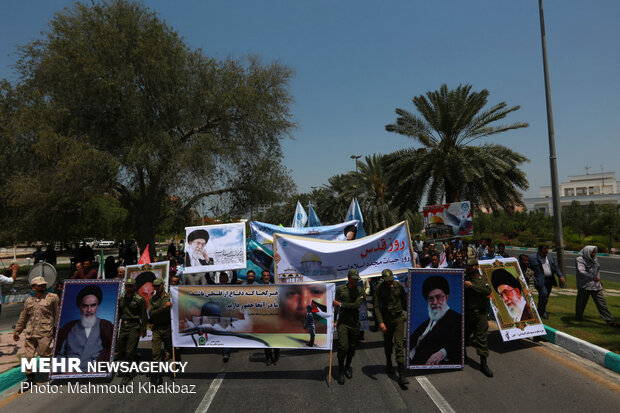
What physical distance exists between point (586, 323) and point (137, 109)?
19.3 m

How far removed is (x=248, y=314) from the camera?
668 cm

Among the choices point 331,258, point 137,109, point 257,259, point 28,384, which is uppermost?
point 137,109

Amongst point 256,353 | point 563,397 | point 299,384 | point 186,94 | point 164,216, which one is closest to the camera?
point 563,397

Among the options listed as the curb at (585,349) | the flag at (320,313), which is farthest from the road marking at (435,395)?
the curb at (585,349)

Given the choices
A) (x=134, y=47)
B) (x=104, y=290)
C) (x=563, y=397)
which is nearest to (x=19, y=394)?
(x=104, y=290)

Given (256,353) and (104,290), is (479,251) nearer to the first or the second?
(256,353)

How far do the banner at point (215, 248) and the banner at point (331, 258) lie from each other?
1.51m

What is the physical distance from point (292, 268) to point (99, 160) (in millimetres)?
13376

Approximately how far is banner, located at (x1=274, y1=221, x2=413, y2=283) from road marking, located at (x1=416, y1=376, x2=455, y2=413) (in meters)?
2.28

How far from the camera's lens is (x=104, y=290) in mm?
6832

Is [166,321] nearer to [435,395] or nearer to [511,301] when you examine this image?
[435,395]

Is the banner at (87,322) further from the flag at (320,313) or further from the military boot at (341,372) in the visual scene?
the military boot at (341,372)

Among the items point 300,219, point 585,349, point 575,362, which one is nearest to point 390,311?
point 575,362

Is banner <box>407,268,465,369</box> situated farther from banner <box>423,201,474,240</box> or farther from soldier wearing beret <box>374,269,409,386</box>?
banner <box>423,201,474,240</box>
